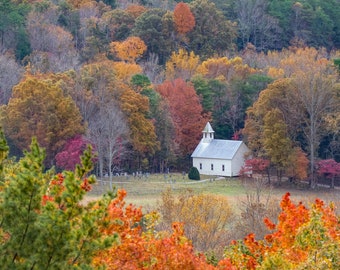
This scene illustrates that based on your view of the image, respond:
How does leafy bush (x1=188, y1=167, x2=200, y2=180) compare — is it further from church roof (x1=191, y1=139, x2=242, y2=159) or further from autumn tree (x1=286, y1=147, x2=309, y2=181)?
autumn tree (x1=286, y1=147, x2=309, y2=181)

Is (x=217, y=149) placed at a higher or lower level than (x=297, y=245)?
higher

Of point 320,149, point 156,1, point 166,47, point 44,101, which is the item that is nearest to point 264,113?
point 320,149

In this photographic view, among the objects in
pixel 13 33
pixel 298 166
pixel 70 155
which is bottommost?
pixel 298 166

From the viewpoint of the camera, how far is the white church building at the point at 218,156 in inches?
1854

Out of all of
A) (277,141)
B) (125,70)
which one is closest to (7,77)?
(125,70)

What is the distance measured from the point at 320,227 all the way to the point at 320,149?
35.9 m

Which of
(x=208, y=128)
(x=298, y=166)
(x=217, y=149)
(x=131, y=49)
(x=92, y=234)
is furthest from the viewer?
(x=131, y=49)

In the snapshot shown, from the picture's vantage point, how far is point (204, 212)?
26.7 m

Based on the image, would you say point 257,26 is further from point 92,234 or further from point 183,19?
point 92,234

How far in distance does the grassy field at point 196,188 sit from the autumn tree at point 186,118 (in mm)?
3182

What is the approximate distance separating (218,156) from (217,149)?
3.06 feet

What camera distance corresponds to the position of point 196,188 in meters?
41.7

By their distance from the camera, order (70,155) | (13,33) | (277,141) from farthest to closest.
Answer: (13,33), (277,141), (70,155)

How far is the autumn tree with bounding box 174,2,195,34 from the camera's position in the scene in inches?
2480
